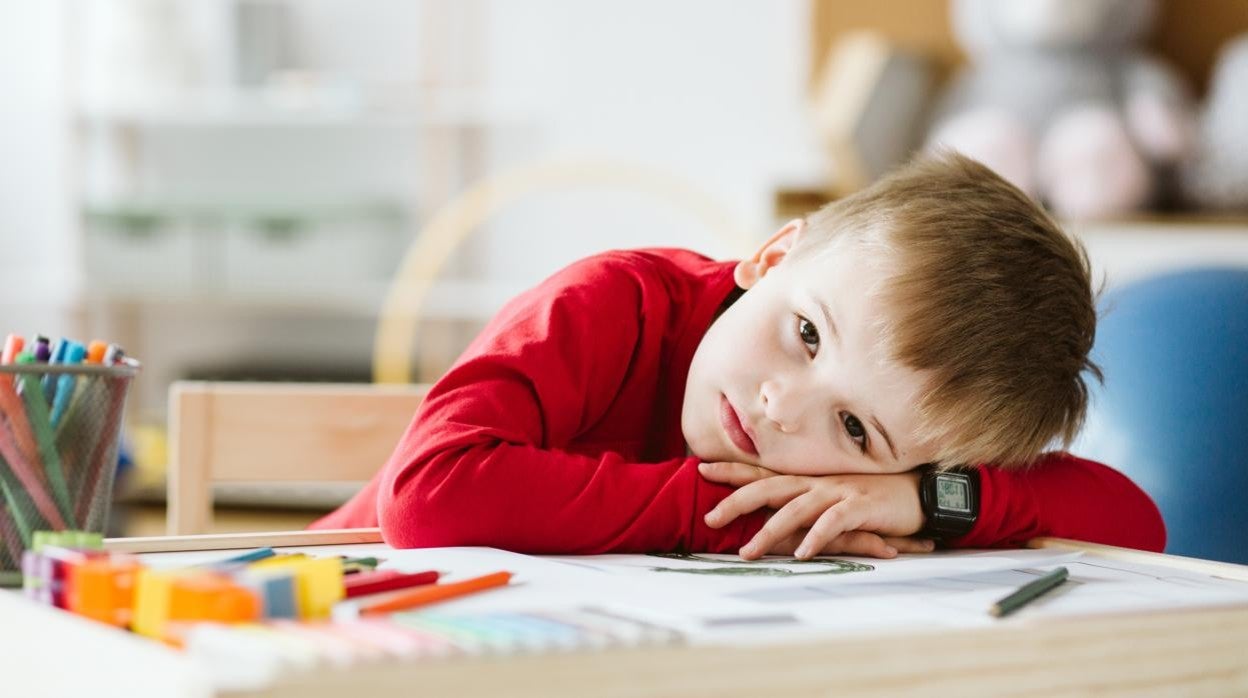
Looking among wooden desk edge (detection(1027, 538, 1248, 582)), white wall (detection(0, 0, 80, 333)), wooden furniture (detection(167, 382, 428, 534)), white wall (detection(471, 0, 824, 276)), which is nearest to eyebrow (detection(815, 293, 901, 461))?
wooden desk edge (detection(1027, 538, 1248, 582))

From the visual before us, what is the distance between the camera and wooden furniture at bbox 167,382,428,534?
1.10 metres

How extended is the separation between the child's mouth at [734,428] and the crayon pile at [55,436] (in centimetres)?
31

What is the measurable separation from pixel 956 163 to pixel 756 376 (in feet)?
0.61

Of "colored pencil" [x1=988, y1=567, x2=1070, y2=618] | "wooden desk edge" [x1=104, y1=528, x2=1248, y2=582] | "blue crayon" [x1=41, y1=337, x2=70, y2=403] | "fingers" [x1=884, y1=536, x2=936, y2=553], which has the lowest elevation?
"fingers" [x1=884, y1=536, x2=936, y2=553]

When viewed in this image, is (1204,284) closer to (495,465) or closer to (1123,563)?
(1123,563)

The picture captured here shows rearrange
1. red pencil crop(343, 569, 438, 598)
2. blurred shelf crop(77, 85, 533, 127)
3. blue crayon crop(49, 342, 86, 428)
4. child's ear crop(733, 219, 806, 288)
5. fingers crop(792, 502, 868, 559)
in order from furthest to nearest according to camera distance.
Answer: blurred shelf crop(77, 85, 533, 127) < child's ear crop(733, 219, 806, 288) < fingers crop(792, 502, 868, 559) < blue crayon crop(49, 342, 86, 428) < red pencil crop(343, 569, 438, 598)

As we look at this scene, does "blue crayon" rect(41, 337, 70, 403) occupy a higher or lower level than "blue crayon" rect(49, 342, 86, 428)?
higher

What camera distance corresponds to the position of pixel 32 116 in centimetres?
310

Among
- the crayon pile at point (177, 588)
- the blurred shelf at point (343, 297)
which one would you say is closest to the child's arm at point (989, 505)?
the crayon pile at point (177, 588)

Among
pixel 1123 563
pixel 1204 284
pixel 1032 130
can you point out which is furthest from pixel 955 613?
pixel 1032 130

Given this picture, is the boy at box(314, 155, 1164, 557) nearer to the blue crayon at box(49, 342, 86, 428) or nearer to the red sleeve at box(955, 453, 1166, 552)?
the red sleeve at box(955, 453, 1166, 552)

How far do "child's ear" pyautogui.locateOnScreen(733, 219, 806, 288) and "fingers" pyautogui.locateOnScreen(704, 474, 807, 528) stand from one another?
157 millimetres

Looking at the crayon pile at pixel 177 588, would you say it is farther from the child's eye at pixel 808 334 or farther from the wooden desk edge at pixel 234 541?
the child's eye at pixel 808 334

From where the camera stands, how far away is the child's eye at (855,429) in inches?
30.8
